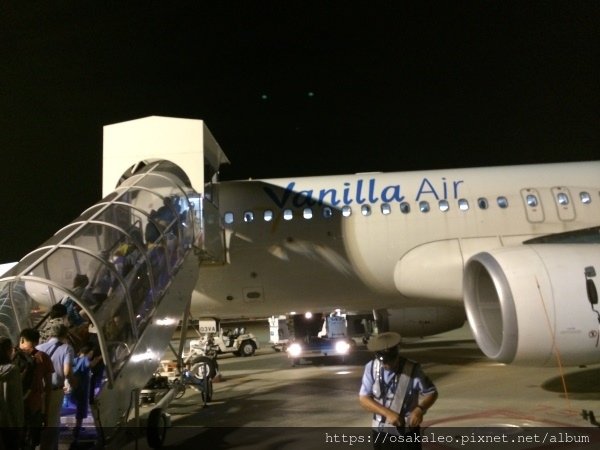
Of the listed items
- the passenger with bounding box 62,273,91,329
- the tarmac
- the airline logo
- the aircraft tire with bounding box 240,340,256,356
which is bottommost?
the tarmac

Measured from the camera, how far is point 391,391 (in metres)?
3.81

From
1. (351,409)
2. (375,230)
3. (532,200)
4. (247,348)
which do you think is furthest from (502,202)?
(247,348)

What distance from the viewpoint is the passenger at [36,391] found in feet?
15.8

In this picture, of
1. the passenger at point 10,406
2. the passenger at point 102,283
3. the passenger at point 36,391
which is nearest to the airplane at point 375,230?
the passenger at point 102,283

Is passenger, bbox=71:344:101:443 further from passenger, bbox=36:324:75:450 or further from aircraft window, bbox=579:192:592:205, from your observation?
aircraft window, bbox=579:192:592:205

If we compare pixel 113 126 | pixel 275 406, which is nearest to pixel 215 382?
pixel 275 406

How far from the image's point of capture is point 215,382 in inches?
504

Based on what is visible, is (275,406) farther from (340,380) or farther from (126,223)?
(126,223)

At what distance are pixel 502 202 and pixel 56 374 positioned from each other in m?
8.86

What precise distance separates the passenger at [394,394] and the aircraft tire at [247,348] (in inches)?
694

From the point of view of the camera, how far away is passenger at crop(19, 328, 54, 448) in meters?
4.81

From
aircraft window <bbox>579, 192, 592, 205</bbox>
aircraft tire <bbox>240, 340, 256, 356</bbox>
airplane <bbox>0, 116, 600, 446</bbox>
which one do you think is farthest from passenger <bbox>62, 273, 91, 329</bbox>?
aircraft tire <bbox>240, 340, 256, 356</bbox>

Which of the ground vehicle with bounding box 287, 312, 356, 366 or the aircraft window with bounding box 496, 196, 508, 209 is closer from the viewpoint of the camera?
the aircraft window with bounding box 496, 196, 508, 209

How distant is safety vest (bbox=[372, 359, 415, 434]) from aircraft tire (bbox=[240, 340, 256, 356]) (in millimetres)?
17670
